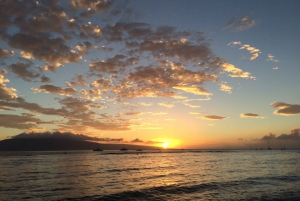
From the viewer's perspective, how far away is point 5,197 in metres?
28.4

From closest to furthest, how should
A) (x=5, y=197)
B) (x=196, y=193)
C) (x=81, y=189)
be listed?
(x=5, y=197)
(x=196, y=193)
(x=81, y=189)

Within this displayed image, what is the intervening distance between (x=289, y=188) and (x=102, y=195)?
2900cm

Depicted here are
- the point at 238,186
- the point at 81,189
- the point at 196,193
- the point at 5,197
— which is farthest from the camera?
the point at 238,186

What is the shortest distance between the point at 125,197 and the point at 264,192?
66.1 ft

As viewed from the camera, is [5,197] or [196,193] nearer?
[5,197]

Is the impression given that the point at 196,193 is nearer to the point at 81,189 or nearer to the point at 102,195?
the point at 102,195

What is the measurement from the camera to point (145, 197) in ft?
93.8

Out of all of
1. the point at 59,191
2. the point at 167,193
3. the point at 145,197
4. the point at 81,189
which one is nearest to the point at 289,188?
the point at 167,193

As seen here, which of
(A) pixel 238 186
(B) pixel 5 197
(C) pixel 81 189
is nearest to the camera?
(B) pixel 5 197

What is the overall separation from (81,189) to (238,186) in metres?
25.5

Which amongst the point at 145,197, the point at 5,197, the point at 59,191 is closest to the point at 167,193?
the point at 145,197

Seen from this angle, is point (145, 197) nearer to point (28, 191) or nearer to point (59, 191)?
point (59, 191)

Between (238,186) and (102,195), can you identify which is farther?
(238,186)

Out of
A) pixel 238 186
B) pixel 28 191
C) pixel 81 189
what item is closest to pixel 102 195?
pixel 81 189
